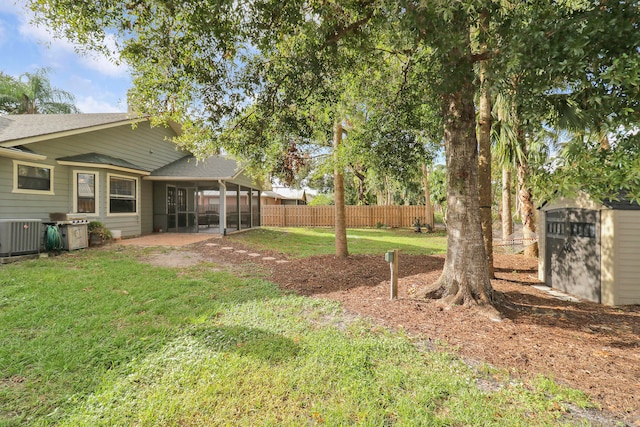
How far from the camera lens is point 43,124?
992cm

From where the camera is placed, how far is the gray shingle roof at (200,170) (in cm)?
1230

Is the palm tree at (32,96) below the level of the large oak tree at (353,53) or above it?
above

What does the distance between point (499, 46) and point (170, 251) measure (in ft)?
29.3

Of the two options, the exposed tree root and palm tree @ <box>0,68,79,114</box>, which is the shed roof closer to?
the exposed tree root

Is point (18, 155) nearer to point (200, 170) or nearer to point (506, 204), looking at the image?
point (200, 170)

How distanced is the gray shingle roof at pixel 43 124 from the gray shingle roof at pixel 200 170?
252 centimetres

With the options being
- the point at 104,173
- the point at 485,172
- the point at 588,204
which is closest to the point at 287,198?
the point at 104,173

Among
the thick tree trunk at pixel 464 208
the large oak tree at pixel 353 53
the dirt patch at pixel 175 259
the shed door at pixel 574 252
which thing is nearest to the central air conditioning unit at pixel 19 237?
the dirt patch at pixel 175 259

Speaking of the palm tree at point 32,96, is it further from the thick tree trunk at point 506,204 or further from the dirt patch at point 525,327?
the thick tree trunk at point 506,204

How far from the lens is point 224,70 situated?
5078 mm

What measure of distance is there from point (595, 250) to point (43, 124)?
15118mm

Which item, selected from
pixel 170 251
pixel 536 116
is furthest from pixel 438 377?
pixel 170 251

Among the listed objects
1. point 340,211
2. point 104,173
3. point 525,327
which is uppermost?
point 104,173

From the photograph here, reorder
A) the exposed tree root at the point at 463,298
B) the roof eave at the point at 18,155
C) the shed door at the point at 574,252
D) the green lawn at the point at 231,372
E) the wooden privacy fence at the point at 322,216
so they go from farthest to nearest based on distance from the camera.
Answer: the wooden privacy fence at the point at 322,216
the roof eave at the point at 18,155
the shed door at the point at 574,252
the exposed tree root at the point at 463,298
the green lawn at the point at 231,372
